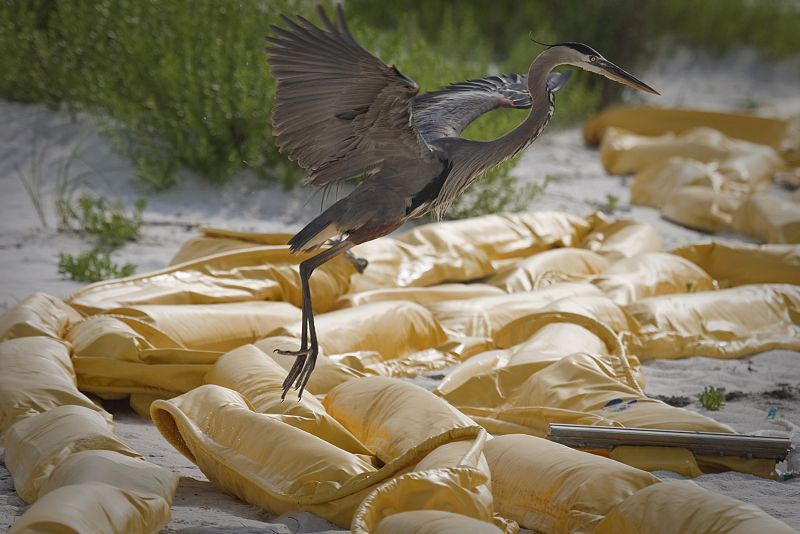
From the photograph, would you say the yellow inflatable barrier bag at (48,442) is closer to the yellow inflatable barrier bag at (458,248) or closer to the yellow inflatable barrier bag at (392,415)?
the yellow inflatable barrier bag at (392,415)

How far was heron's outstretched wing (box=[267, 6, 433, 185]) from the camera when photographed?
2.26 metres

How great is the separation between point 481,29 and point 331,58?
7.13m

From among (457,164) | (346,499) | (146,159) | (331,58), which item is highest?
(331,58)

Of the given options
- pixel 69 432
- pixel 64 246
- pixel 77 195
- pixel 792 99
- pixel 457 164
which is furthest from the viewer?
pixel 792 99

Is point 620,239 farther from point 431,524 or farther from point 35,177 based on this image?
point 431,524

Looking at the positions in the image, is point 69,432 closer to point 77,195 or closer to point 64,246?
point 64,246

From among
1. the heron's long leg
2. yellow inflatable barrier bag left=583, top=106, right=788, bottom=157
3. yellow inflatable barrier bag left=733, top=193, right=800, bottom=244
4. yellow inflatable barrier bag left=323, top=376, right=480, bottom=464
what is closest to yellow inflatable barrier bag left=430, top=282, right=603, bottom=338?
yellow inflatable barrier bag left=323, top=376, right=480, bottom=464

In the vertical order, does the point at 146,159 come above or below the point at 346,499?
above

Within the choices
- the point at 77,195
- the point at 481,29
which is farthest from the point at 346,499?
the point at 481,29

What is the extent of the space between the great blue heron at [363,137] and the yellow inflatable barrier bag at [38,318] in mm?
819

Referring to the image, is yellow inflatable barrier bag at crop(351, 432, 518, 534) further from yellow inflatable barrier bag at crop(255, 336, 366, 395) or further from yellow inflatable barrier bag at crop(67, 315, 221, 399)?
yellow inflatable barrier bag at crop(67, 315, 221, 399)

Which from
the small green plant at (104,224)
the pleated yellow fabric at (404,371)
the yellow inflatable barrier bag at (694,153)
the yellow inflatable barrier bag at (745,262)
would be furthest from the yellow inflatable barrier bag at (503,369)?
the yellow inflatable barrier bag at (694,153)

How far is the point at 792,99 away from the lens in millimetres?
9680

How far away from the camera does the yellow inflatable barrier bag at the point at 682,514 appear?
1.81m
